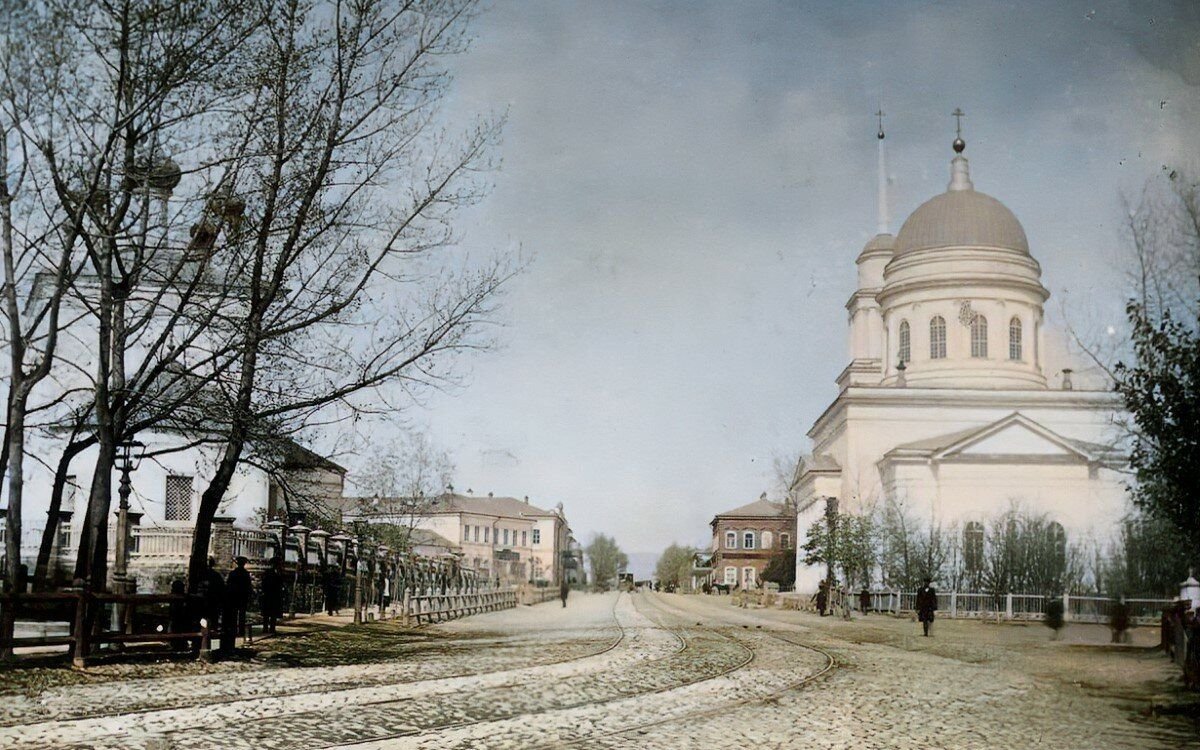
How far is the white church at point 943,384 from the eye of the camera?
1704 inches

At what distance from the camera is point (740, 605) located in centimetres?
4631

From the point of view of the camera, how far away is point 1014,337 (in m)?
53.5

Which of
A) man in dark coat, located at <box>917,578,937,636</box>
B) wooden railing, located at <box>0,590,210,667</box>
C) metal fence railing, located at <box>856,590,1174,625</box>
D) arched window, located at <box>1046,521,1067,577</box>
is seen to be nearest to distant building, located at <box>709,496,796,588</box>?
metal fence railing, located at <box>856,590,1174,625</box>

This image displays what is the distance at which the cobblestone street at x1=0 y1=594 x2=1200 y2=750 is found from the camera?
31.2 ft

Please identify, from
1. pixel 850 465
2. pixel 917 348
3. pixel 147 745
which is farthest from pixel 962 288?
pixel 147 745

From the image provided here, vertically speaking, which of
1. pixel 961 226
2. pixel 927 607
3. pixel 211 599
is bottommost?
pixel 927 607

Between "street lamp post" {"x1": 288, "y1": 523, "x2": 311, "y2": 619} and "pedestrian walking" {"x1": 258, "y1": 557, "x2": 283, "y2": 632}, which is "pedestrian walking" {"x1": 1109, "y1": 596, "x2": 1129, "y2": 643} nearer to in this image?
"pedestrian walking" {"x1": 258, "y1": 557, "x2": 283, "y2": 632}

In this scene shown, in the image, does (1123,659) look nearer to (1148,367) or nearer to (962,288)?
(1148,367)

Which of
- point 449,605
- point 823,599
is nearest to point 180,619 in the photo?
point 449,605

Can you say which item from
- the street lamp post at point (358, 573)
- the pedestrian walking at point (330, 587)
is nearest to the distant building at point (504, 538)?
the pedestrian walking at point (330, 587)

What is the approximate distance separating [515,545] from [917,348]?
26870mm

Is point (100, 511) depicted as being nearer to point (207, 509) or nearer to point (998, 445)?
point (207, 509)

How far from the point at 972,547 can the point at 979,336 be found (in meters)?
27.0

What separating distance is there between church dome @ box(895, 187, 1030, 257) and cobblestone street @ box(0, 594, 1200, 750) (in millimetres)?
32575
